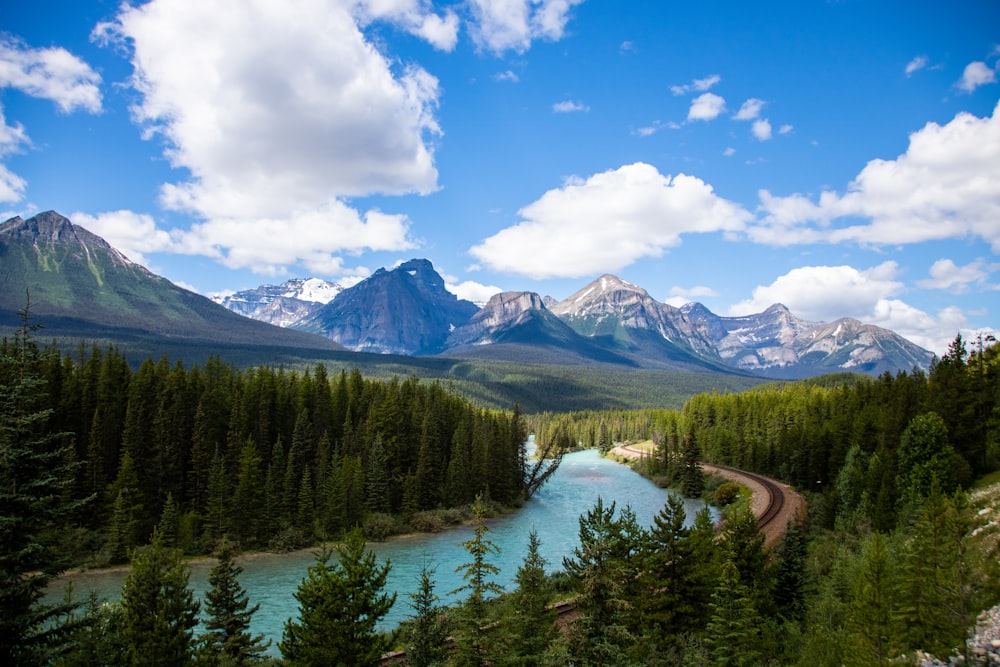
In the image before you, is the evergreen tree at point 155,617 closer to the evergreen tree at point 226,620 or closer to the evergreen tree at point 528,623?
the evergreen tree at point 226,620

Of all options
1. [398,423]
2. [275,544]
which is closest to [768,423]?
[398,423]

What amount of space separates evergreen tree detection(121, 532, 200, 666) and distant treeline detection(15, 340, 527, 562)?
2727 centimetres

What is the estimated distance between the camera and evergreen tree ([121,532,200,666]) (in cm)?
2209

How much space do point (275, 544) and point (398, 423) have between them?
26.5 meters

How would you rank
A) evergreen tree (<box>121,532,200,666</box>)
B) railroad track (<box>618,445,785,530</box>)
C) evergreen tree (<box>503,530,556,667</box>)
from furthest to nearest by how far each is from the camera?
railroad track (<box>618,445,785,530</box>) → evergreen tree (<box>121,532,200,666</box>) → evergreen tree (<box>503,530,556,667</box>)

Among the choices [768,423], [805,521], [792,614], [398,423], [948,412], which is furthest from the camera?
[768,423]

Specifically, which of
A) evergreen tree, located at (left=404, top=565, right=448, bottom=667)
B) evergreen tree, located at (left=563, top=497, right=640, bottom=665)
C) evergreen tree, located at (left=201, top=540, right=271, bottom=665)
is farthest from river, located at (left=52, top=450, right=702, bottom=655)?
evergreen tree, located at (left=563, top=497, right=640, bottom=665)

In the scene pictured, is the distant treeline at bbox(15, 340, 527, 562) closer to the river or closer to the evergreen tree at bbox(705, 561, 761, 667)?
the river

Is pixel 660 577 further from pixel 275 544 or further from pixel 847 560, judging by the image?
pixel 275 544

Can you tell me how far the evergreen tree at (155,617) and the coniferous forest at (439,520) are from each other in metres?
0.11

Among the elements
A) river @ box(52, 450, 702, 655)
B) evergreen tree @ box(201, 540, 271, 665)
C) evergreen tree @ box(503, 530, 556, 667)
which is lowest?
river @ box(52, 450, 702, 655)

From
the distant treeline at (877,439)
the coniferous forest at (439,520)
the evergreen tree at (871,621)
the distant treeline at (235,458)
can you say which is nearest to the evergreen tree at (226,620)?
the coniferous forest at (439,520)

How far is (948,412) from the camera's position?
5684 centimetres

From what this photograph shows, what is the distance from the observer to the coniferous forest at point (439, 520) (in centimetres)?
2003
